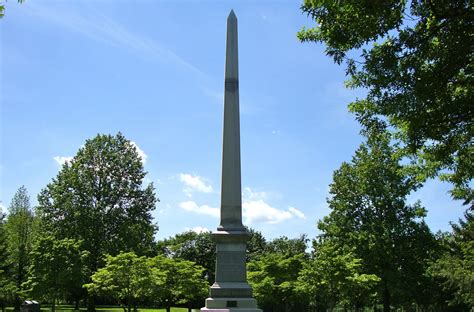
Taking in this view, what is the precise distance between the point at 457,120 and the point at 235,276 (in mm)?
9141

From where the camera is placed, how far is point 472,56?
806cm

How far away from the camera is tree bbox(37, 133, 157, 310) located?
116 ft

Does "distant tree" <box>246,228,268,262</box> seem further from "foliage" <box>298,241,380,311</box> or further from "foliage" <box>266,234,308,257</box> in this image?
"foliage" <box>298,241,380,311</box>

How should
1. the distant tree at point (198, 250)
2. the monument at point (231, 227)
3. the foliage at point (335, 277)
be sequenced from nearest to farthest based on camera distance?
the monument at point (231, 227)
the foliage at point (335, 277)
the distant tree at point (198, 250)

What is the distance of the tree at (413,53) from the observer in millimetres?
7559

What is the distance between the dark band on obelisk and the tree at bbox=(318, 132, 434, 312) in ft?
56.9

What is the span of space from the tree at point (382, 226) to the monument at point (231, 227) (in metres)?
17.4

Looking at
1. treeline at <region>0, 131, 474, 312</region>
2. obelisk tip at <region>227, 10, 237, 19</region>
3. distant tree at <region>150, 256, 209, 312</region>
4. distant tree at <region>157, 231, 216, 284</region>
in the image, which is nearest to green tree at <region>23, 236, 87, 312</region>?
treeline at <region>0, 131, 474, 312</region>

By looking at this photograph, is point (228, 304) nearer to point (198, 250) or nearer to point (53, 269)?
point (53, 269)

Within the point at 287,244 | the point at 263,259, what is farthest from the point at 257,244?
the point at 263,259

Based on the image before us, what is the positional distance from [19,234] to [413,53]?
43882 millimetres

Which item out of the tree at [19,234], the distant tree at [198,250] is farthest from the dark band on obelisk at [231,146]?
the distant tree at [198,250]

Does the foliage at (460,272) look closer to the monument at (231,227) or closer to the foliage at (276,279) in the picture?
the foliage at (276,279)

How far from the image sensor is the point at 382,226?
32469mm
